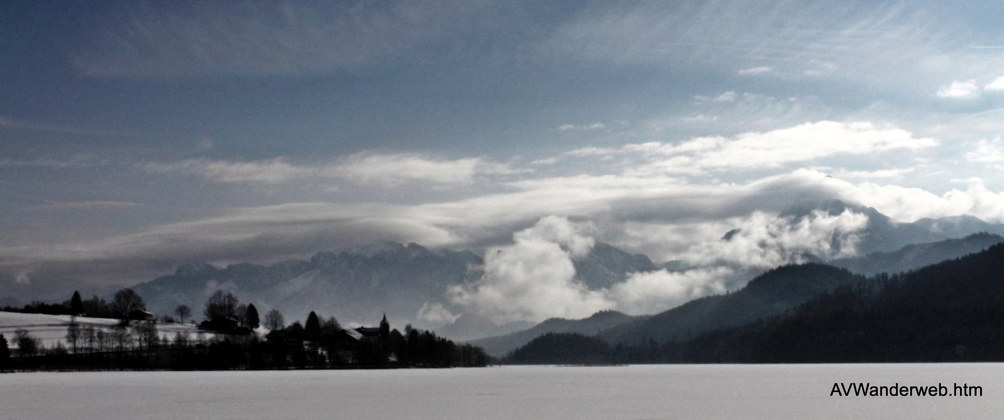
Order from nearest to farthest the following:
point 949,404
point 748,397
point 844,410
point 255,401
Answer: point 844,410 < point 949,404 < point 255,401 < point 748,397

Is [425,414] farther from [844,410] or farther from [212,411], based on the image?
[844,410]

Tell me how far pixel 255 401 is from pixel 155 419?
23.1 metres

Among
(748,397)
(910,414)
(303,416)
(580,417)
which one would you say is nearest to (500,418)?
(580,417)

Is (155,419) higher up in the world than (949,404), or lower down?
higher up

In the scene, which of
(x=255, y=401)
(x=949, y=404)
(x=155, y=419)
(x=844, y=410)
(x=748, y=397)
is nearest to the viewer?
(x=155, y=419)

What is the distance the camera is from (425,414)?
73438 mm

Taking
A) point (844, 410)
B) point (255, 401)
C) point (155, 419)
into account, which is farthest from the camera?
point (255, 401)

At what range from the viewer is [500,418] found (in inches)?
2744

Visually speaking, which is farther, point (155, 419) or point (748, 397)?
point (748, 397)

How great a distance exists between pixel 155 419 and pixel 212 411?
8.30 m

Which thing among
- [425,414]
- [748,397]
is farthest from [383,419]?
[748,397]

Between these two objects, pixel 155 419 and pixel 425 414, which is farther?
pixel 425 414

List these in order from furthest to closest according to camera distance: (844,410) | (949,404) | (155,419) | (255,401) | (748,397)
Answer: (748,397), (255,401), (949,404), (844,410), (155,419)

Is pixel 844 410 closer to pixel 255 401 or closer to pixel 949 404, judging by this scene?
pixel 949 404
